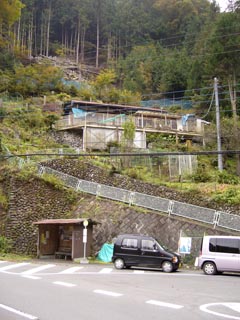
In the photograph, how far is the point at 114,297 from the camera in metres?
11.7

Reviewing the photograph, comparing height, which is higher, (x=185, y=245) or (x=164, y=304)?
(x=185, y=245)

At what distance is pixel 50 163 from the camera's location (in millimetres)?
32188

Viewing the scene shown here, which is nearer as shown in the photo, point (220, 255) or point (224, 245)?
point (220, 255)

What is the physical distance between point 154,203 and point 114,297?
15.4 metres

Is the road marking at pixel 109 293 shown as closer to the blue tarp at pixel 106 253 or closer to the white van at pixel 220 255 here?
the white van at pixel 220 255

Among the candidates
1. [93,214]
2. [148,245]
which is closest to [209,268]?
[148,245]

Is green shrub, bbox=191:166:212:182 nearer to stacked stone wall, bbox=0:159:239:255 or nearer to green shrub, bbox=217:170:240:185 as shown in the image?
green shrub, bbox=217:170:240:185

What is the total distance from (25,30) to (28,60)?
1371 cm

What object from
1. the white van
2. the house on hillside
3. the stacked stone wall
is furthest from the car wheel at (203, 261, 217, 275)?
the house on hillside

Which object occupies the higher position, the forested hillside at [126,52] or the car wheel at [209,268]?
the forested hillside at [126,52]

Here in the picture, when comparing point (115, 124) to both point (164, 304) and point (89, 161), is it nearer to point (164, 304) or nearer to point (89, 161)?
point (89, 161)

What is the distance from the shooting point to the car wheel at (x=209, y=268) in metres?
19.6

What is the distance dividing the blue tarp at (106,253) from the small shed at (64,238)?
33.5 inches

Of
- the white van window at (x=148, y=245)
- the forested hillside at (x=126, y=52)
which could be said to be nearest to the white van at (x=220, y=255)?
the white van window at (x=148, y=245)
